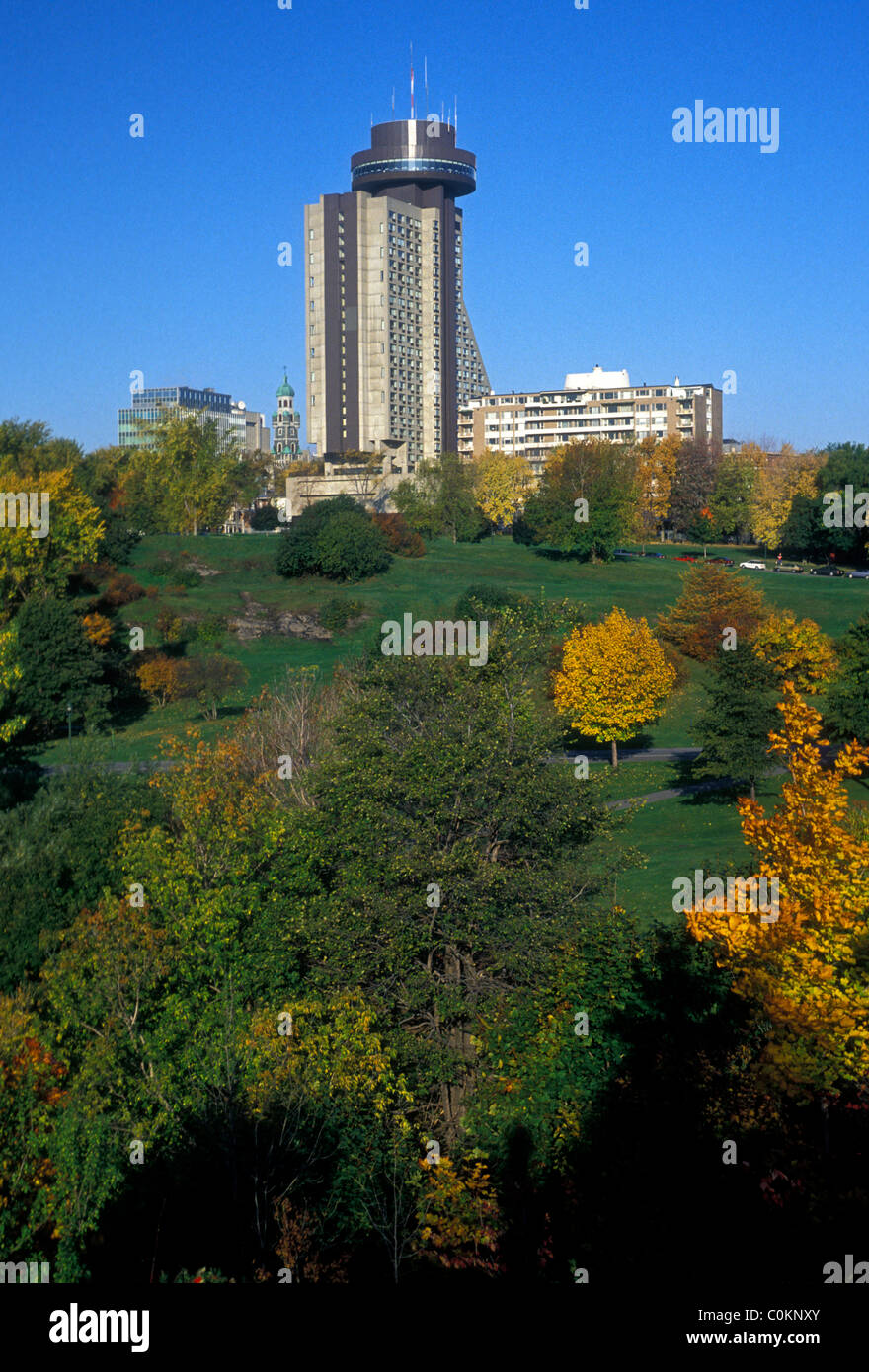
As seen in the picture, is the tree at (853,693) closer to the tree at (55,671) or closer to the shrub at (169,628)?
the tree at (55,671)

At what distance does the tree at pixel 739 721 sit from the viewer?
4538 centimetres

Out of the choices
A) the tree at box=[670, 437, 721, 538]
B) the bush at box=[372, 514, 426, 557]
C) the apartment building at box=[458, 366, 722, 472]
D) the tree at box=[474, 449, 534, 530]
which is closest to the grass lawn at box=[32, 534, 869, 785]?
the bush at box=[372, 514, 426, 557]

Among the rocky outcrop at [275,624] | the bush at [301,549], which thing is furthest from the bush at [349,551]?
the rocky outcrop at [275,624]

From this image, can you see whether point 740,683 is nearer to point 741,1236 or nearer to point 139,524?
point 741,1236

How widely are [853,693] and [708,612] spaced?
87.7ft

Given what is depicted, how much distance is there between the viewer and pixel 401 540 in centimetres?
10625

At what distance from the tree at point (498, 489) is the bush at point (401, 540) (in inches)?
903

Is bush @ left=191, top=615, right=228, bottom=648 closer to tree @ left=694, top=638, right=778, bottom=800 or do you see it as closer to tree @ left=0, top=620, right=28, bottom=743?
tree @ left=0, top=620, right=28, bottom=743

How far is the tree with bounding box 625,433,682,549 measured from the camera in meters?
136

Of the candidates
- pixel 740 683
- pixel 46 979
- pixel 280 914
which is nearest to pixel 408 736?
pixel 280 914

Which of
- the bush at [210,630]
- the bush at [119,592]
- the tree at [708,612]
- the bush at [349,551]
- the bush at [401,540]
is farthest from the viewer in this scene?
the bush at [401,540]

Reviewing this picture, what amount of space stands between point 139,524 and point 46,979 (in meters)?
98.0

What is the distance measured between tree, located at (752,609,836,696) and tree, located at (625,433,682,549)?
226 ft

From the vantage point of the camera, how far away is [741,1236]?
14906mm
